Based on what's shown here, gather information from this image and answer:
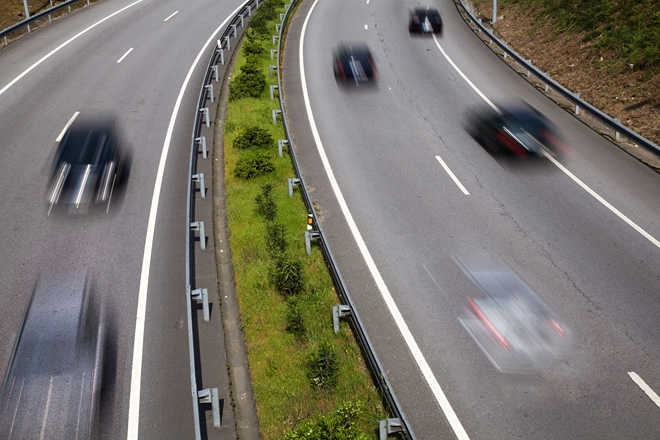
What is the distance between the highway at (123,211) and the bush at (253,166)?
157 centimetres

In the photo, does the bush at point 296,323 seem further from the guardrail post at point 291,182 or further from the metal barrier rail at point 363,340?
the guardrail post at point 291,182

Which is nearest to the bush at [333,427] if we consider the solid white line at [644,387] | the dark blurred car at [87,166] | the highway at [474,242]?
the highway at [474,242]

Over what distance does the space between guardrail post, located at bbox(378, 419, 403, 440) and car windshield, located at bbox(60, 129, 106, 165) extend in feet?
42.1

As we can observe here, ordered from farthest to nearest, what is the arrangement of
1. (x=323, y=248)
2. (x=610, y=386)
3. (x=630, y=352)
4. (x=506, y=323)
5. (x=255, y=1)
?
(x=255, y=1) → (x=323, y=248) → (x=506, y=323) → (x=630, y=352) → (x=610, y=386)

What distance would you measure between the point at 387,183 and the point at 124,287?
26.1ft

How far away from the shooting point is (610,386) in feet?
35.7

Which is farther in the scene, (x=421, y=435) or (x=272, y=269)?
(x=272, y=269)

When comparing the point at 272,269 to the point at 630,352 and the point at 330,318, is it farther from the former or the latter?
the point at 630,352

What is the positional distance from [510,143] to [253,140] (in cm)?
813

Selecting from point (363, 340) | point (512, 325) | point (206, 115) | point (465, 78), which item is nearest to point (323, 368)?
point (363, 340)

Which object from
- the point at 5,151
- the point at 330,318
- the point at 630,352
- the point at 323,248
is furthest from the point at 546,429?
the point at 5,151

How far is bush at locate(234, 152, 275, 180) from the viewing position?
18375 mm

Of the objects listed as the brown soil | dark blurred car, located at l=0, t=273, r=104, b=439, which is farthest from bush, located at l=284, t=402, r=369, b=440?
the brown soil

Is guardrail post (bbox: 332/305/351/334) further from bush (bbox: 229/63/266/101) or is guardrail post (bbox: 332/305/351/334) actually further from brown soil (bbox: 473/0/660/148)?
brown soil (bbox: 473/0/660/148)
